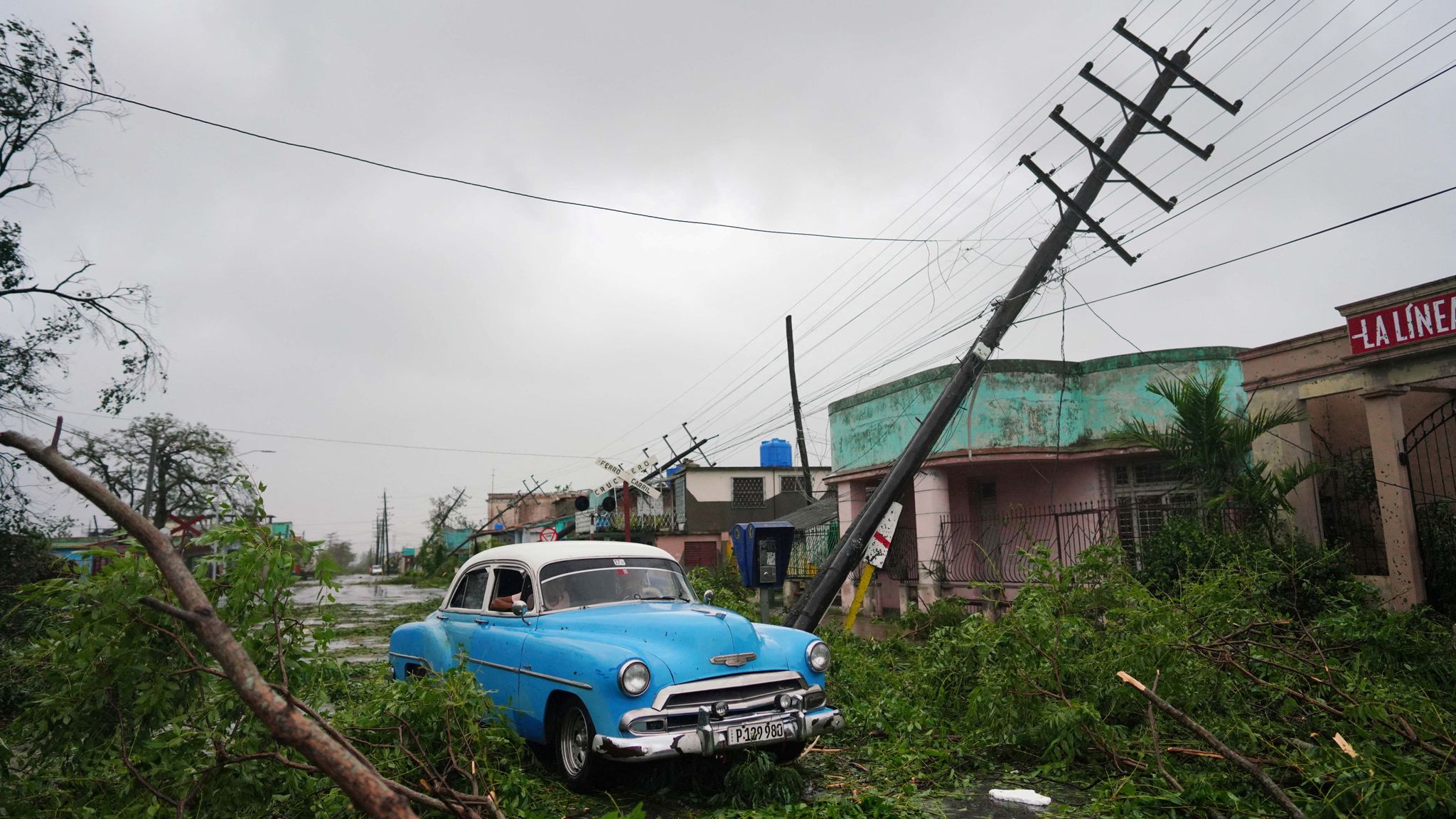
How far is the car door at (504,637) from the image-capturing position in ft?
22.4

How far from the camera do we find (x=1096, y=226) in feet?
40.7

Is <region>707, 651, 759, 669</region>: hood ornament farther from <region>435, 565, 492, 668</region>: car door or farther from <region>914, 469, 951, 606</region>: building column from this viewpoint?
<region>914, 469, 951, 606</region>: building column

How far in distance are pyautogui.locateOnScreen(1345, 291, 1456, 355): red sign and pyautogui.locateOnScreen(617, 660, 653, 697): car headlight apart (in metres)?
10.00

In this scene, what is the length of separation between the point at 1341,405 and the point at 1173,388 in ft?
8.95

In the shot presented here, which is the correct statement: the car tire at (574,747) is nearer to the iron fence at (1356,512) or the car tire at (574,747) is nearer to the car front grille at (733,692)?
the car front grille at (733,692)

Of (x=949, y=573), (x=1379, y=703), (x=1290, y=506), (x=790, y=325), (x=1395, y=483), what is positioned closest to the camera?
(x=1379, y=703)

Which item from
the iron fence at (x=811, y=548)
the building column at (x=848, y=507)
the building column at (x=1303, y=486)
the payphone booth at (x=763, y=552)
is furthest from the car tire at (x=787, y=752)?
the iron fence at (x=811, y=548)

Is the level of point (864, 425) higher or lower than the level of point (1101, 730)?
higher

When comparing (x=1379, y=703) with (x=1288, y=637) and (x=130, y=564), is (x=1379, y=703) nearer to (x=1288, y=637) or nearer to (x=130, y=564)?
(x=1288, y=637)

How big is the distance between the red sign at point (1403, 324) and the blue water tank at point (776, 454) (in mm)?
23670

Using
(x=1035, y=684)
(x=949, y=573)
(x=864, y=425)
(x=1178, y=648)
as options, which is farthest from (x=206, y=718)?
(x=864, y=425)

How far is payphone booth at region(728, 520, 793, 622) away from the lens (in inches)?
416

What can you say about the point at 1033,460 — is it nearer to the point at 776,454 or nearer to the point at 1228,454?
the point at 1228,454

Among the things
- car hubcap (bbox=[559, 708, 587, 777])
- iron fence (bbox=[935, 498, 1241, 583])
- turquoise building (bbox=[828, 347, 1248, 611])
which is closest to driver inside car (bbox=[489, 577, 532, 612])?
car hubcap (bbox=[559, 708, 587, 777])
